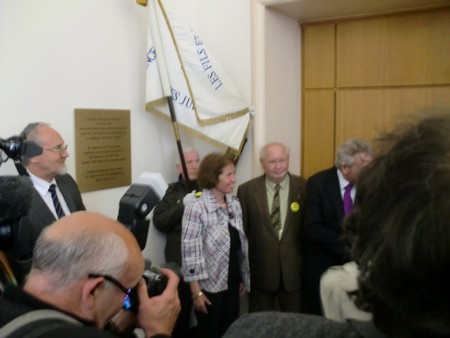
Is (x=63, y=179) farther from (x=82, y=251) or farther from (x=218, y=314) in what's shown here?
(x=82, y=251)

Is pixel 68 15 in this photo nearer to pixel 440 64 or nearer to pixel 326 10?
pixel 326 10

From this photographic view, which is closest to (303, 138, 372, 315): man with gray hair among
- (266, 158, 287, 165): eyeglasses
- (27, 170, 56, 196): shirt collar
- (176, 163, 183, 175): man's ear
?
(266, 158, 287, 165): eyeglasses

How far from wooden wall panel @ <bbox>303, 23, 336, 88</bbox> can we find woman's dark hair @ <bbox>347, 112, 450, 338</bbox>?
320cm

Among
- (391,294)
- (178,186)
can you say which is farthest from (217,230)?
(391,294)

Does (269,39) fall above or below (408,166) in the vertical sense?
above

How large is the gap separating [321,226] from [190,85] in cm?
138

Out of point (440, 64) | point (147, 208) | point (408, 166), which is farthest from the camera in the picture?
point (440, 64)

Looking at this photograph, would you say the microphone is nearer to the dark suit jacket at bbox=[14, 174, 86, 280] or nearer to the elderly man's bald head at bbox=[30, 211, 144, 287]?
the dark suit jacket at bbox=[14, 174, 86, 280]

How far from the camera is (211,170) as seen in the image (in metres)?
2.91

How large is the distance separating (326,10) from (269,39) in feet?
1.55

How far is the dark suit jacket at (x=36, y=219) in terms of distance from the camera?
132cm

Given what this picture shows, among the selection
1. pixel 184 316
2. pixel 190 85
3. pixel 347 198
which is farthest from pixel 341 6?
pixel 184 316

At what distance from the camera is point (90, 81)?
3.09 m

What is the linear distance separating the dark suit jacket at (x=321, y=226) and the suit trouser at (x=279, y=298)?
0.11m
